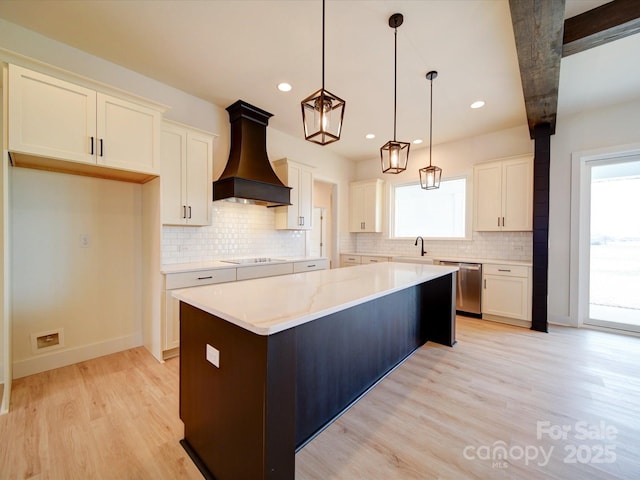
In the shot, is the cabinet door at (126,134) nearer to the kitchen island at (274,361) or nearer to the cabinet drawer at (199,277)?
the cabinet drawer at (199,277)

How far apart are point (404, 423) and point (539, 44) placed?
3.02m

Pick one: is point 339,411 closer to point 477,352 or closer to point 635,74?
point 477,352

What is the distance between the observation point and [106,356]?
2.75 meters

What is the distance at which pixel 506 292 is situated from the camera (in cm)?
386

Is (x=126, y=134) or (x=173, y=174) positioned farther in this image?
(x=173, y=174)

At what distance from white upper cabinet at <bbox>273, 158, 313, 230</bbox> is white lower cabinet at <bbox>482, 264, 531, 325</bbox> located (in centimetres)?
289

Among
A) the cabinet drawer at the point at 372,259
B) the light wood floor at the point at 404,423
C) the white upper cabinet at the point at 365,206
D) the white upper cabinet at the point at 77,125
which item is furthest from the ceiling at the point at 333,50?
the light wood floor at the point at 404,423

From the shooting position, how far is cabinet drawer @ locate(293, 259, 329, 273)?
12.7ft

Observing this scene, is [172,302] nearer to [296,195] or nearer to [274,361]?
[274,361]

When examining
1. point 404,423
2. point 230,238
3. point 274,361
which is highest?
point 230,238

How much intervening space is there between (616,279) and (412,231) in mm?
2915

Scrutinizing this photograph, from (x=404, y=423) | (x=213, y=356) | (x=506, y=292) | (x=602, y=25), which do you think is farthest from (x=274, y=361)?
(x=506, y=292)

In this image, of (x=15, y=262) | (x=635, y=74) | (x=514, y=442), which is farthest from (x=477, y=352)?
(x=15, y=262)

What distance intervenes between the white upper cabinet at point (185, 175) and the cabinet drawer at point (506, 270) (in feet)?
13.1
